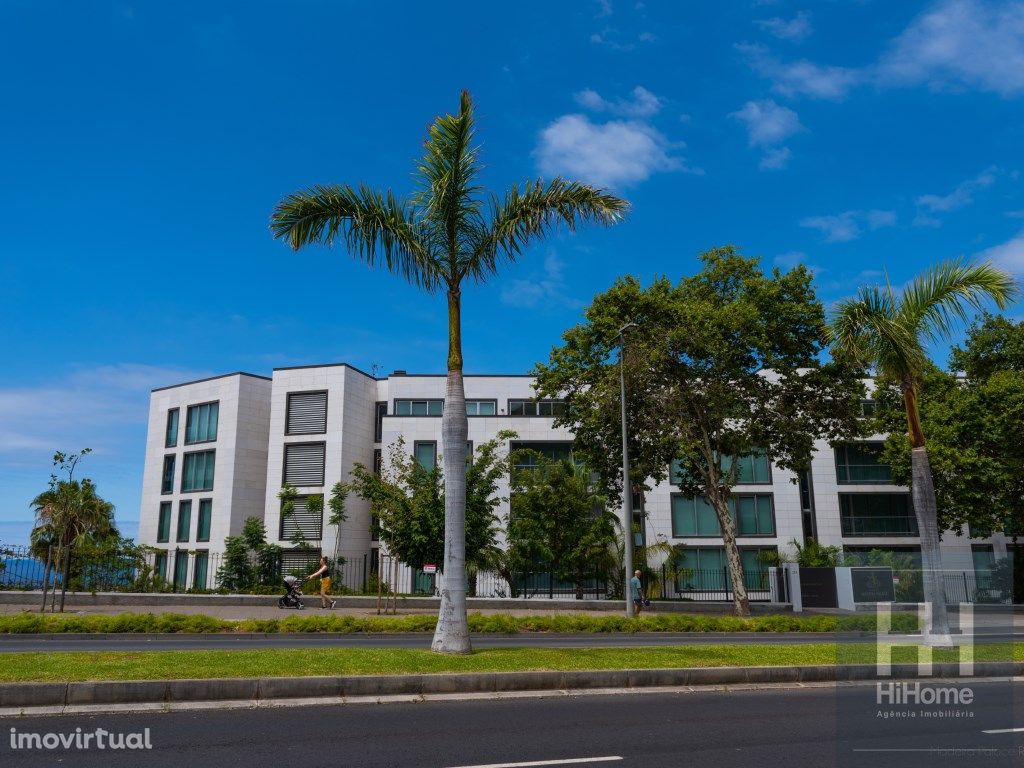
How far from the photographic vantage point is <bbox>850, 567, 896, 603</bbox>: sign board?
32.8 meters

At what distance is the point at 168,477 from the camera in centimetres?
4325

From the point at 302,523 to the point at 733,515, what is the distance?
74.1ft

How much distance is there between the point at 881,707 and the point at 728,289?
19343mm

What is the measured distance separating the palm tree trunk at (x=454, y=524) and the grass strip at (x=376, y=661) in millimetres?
371

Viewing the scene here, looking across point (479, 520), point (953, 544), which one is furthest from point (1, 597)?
point (953, 544)

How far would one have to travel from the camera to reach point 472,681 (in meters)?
10.3

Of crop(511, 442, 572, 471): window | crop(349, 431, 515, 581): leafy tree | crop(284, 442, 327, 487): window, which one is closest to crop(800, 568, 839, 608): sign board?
crop(511, 442, 572, 471): window

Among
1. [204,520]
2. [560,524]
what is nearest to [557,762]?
[560,524]

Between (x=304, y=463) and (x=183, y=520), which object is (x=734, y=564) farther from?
(x=183, y=520)

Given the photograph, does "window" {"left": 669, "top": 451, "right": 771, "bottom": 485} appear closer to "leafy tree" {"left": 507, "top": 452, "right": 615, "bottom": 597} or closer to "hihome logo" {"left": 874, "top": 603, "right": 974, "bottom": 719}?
"leafy tree" {"left": 507, "top": 452, "right": 615, "bottom": 597}

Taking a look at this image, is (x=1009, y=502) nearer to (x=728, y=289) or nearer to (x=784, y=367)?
(x=784, y=367)

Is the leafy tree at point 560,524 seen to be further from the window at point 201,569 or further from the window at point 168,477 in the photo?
the window at point 168,477

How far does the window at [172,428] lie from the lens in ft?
143

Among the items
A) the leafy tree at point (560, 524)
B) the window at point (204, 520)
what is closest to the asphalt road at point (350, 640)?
the leafy tree at point (560, 524)
